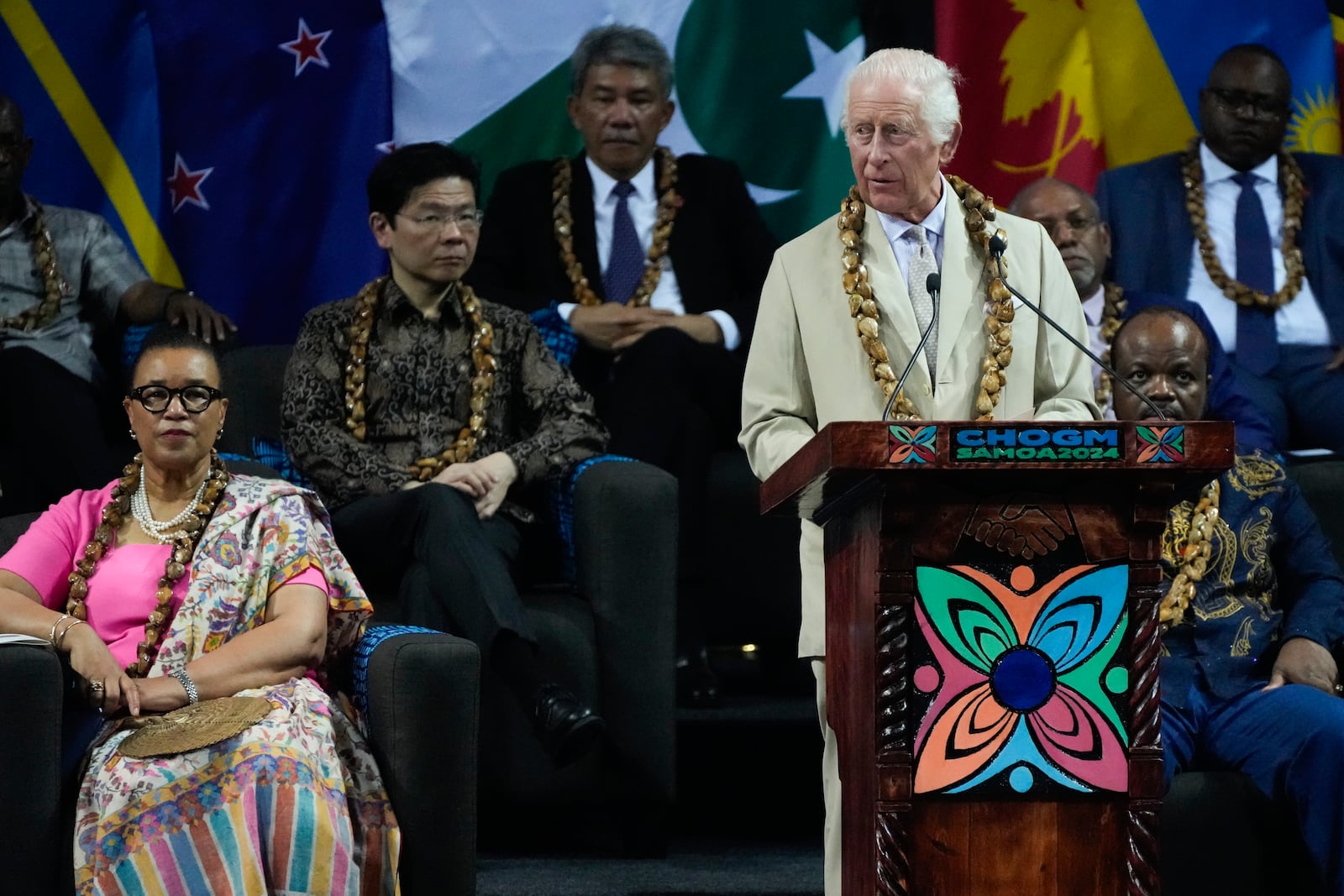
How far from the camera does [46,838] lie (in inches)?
105

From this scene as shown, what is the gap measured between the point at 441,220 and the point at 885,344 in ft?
5.26

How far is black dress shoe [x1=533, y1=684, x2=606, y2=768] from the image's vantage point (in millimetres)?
3184

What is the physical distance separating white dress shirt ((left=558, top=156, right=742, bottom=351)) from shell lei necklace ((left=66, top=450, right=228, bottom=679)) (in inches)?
57.0

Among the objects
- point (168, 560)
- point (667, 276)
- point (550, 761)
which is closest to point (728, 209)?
point (667, 276)

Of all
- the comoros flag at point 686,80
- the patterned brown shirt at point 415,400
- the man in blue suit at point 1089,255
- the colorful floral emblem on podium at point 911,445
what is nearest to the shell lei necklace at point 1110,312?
the man in blue suit at point 1089,255

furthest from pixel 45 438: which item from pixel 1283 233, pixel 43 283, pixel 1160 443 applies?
pixel 1283 233

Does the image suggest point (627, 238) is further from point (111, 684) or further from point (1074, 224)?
point (111, 684)

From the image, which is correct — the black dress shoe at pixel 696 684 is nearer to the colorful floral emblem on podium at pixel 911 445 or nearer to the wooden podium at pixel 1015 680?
the wooden podium at pixel 1015 680

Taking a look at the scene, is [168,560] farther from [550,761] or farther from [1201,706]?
[1201,706]

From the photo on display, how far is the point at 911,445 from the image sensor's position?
189 centimetres

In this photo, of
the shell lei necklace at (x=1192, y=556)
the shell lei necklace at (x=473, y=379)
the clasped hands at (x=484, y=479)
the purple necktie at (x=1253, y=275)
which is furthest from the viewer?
the purple necktie at (x=1253, y=275)

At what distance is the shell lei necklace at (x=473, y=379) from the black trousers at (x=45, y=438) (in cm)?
55

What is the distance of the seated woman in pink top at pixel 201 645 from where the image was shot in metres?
2.66

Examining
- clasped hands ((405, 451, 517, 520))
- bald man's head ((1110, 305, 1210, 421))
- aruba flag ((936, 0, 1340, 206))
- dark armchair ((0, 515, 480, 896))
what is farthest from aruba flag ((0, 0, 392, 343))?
bald man's head ((1110, 305, 1210, 421))
